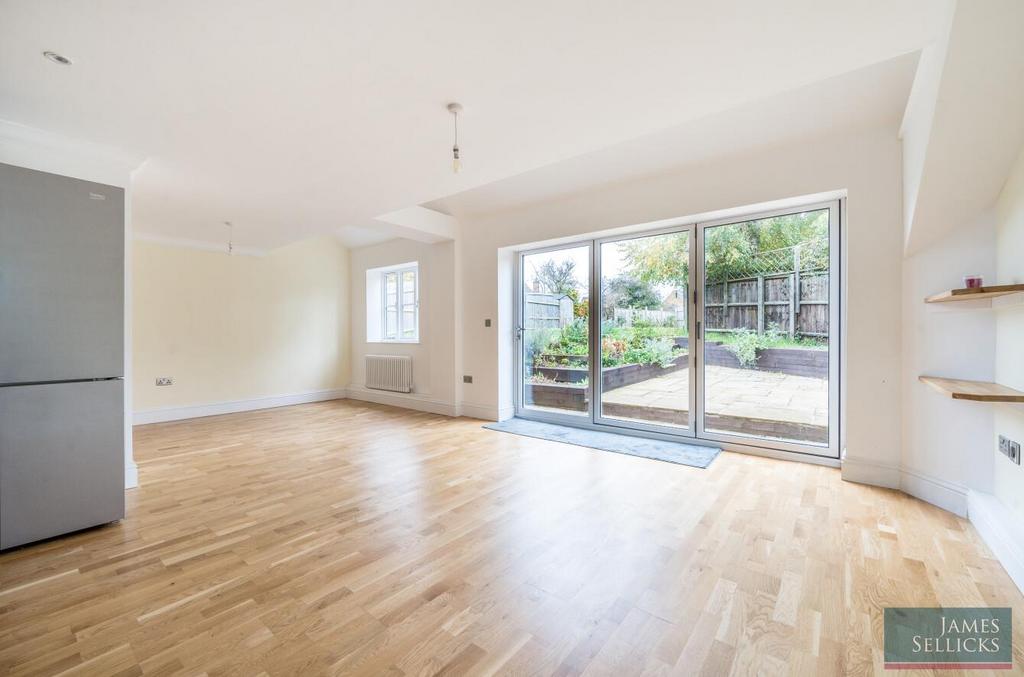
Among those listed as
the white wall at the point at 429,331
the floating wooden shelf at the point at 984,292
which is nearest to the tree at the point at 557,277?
the white wall at the point at 429,331

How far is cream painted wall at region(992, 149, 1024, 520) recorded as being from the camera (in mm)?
2062

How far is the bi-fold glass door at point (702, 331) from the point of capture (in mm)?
3445

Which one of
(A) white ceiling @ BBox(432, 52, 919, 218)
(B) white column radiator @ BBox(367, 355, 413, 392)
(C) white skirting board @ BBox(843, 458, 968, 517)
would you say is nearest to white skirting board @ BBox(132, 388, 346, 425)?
(B) white column radiator @ BBox(367, 355, 413, 392)

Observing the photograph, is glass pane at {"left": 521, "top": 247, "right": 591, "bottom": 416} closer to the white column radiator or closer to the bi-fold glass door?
the bi-fold glass door

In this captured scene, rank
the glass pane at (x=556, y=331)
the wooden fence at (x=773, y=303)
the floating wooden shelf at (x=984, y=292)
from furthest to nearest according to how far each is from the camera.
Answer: the glass pane at (x=556, y=331) < the wooden fence at (x=773, y=303) < the floating wooden shelf at (x=984, y=292)

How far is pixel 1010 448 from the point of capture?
216 centimetres

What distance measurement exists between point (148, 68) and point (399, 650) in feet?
8.74

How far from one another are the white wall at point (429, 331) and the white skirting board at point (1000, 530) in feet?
15.3

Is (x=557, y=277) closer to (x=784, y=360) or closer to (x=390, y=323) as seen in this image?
(x=784, y=360)

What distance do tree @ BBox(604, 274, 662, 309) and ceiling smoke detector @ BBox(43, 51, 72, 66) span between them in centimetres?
415

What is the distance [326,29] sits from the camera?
1.63 m

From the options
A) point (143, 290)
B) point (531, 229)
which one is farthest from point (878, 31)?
point (143, 290)

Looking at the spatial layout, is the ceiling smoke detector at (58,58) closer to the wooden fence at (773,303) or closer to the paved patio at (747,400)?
the wooden fence at (773,303)

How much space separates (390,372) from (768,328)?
497cm
